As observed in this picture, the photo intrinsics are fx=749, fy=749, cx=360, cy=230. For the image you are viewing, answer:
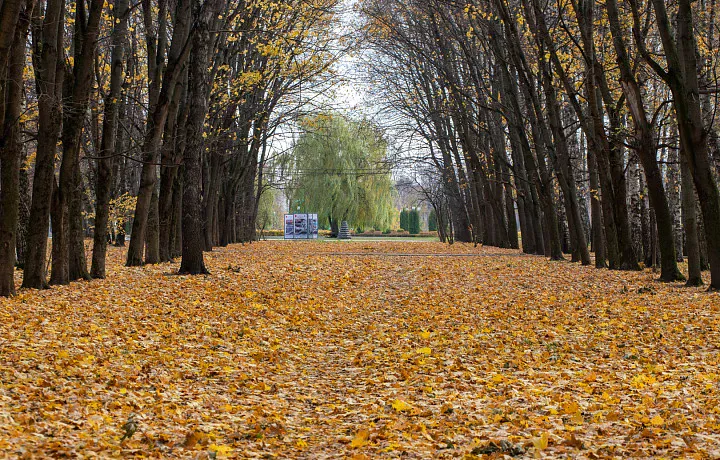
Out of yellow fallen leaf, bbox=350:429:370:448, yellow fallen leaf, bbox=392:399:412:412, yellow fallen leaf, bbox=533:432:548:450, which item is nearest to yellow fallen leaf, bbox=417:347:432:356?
yellow fallen leaf, bbox=392:399:412:412

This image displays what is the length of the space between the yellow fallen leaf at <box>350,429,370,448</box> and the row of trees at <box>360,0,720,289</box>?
34.1ft

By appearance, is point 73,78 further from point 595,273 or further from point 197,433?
point 595,273

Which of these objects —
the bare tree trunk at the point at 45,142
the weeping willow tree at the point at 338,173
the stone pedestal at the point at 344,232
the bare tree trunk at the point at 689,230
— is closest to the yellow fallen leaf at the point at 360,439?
the bare tree trunk at the point at 45,142

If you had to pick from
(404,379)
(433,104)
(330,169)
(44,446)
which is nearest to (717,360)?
(404,379)

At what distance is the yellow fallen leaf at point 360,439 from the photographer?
512 centimetres

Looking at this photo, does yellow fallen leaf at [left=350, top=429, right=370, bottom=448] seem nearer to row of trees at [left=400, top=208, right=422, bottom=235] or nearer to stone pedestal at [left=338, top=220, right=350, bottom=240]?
stone pedestal at [left=338, top=220, right=350, bottom=240]

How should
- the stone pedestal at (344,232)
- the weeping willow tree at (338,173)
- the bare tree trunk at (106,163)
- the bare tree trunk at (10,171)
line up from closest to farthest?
the bare tree trunk at (10,171) < the bare tree trunk at (106,163) < the weeping willow tree at (338,173) < the stone pedestal at (344,232)

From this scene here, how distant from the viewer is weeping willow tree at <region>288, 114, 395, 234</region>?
182 feet

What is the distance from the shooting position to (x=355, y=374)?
7.74m

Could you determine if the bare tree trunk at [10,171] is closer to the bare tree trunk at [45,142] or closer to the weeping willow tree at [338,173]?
the bare tree trunk at [45,142]

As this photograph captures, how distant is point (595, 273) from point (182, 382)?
46.2ft

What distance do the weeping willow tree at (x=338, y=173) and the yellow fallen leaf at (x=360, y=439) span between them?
163 feet

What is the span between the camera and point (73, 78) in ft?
47.6

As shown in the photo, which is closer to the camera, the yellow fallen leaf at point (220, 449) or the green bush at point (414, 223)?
the yellow fallen leaf at point (220, 449)
